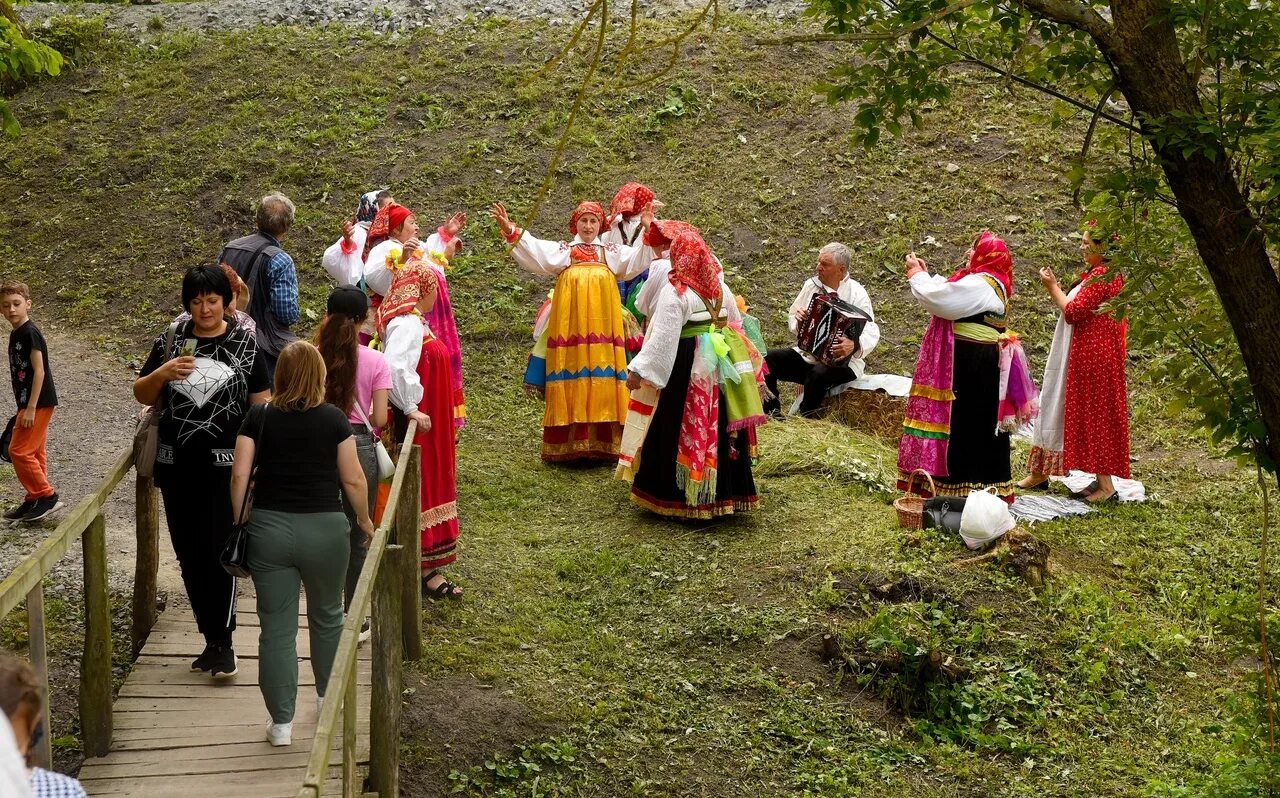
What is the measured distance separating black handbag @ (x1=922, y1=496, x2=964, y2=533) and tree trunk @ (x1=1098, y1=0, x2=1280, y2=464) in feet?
13.0

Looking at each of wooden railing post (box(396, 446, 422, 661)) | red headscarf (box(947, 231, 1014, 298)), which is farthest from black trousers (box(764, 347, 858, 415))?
wooden railing post (box(396, 446, 422, 661))

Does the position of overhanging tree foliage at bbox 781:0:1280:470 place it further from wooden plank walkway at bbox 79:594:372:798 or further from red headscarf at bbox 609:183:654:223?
red headscarf at bbox 609:183:654:223

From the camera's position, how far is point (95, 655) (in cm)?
498

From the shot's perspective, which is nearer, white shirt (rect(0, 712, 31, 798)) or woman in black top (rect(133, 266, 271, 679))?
white shirt (rect(0, 712, 31, 798))

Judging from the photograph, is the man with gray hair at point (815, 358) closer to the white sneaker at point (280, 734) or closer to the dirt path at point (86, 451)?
the dirt path at point (86, 451)

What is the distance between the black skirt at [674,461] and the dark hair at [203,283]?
3.14 meters

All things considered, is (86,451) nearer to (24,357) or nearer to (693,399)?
(24,357)

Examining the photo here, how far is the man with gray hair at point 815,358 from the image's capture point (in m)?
9.81

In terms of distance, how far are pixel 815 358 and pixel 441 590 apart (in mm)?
4279

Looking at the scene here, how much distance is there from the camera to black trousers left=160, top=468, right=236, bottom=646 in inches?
211

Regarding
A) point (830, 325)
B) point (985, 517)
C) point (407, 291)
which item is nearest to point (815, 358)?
point (830, 325)

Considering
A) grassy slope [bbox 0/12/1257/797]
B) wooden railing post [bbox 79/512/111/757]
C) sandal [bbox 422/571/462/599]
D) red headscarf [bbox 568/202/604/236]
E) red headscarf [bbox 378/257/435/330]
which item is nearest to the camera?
wooden railing post [bbox 79/512/111/757]

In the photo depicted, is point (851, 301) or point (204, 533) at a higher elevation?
point (851, 301)

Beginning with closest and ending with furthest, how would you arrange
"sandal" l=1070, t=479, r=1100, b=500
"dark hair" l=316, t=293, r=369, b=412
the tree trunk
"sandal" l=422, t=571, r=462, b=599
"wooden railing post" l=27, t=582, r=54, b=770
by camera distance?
the tree trunk
"wooden railing post" l=27, t=582, r=54, b=770
"dark hair" l=316, t=293, r=369, b=412
"sandal" l=422, t=571, r=462, b=599
"sandal" l=1070, t=479, r=1100, b=500
